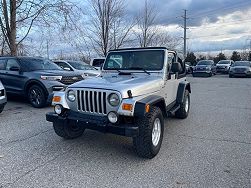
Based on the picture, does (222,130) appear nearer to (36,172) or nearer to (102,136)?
(102,136)

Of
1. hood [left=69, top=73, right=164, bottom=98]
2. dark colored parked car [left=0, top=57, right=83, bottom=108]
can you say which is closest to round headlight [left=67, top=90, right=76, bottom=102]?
hood [left=69, top=73, right=164, bottom=98]

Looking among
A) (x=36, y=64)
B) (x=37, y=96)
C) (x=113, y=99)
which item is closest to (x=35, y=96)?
(x=37, y=96)

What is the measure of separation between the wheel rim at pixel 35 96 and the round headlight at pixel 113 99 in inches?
189

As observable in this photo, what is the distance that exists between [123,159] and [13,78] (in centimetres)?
628

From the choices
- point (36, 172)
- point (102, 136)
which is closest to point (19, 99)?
point (102, 136)

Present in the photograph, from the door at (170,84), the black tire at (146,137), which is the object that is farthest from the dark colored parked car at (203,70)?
the black tire at (146,137)

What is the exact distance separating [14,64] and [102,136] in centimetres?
549

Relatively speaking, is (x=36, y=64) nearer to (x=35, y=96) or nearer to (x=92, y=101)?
(x=35, y=96)

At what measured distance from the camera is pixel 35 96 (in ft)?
26.2

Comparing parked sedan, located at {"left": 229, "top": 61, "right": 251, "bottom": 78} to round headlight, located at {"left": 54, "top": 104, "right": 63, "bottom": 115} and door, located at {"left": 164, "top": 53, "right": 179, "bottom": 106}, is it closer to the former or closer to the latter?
door, located at {"left": 164, "top": 53, "right": 179, "bottom": 106}

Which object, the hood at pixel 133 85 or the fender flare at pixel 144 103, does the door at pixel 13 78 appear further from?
the fender flare at pixel 144 103

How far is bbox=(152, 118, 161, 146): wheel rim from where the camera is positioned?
403 cm

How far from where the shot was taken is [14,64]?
8.68 metres

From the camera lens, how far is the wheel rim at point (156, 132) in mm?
4031
